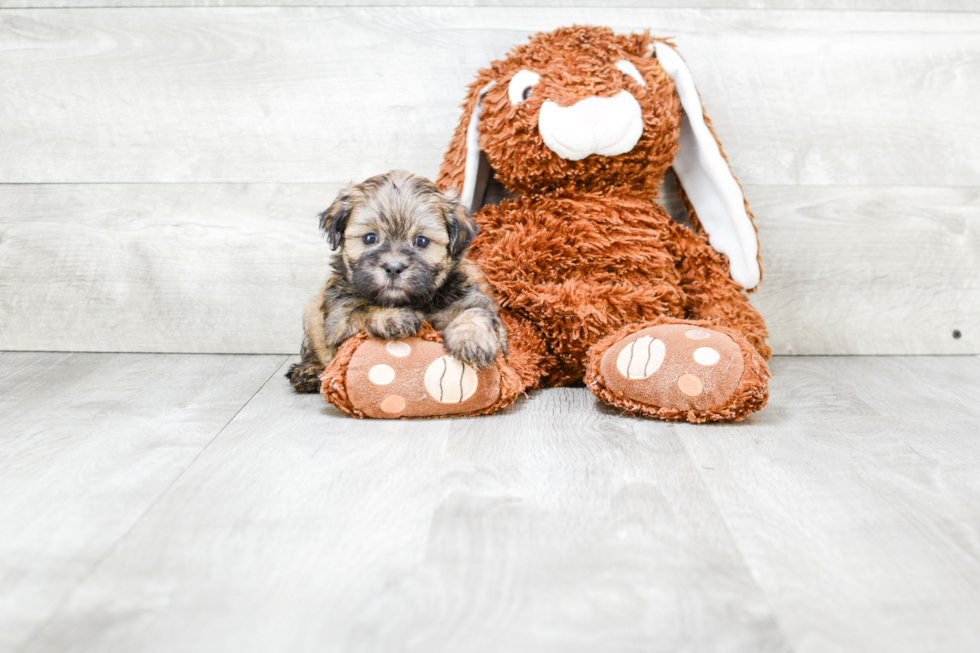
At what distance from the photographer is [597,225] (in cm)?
207

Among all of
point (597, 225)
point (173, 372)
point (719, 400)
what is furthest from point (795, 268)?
point (173, 372)

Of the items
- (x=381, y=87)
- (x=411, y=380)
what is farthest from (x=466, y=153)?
(x=411, y=380)

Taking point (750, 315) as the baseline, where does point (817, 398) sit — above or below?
below

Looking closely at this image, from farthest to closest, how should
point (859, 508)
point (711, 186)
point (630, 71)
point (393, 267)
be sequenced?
point (711, 186)
point (630, 71)
point (393, 267)
point (859, 508)

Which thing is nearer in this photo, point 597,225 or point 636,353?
point 636,353

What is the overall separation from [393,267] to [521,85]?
0.70 m

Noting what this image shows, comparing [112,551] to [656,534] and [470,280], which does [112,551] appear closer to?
[656,534]

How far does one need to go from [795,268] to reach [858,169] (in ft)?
1.23

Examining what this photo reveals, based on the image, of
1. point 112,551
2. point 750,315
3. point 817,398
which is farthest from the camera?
point 750,315

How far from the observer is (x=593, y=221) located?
6.81 feet

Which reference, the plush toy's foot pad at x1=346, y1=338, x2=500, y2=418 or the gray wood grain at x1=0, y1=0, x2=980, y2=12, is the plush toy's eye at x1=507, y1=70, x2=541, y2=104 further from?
the plush toy's foot pad at x1=346, y1=338, x2=500, y2=418

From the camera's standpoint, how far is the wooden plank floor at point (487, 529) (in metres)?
0.97

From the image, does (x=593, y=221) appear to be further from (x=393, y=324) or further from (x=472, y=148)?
(x=393, y=324)

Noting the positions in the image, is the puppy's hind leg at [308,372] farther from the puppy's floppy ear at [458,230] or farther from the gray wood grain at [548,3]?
→ the gray wood grain at [548,3]
